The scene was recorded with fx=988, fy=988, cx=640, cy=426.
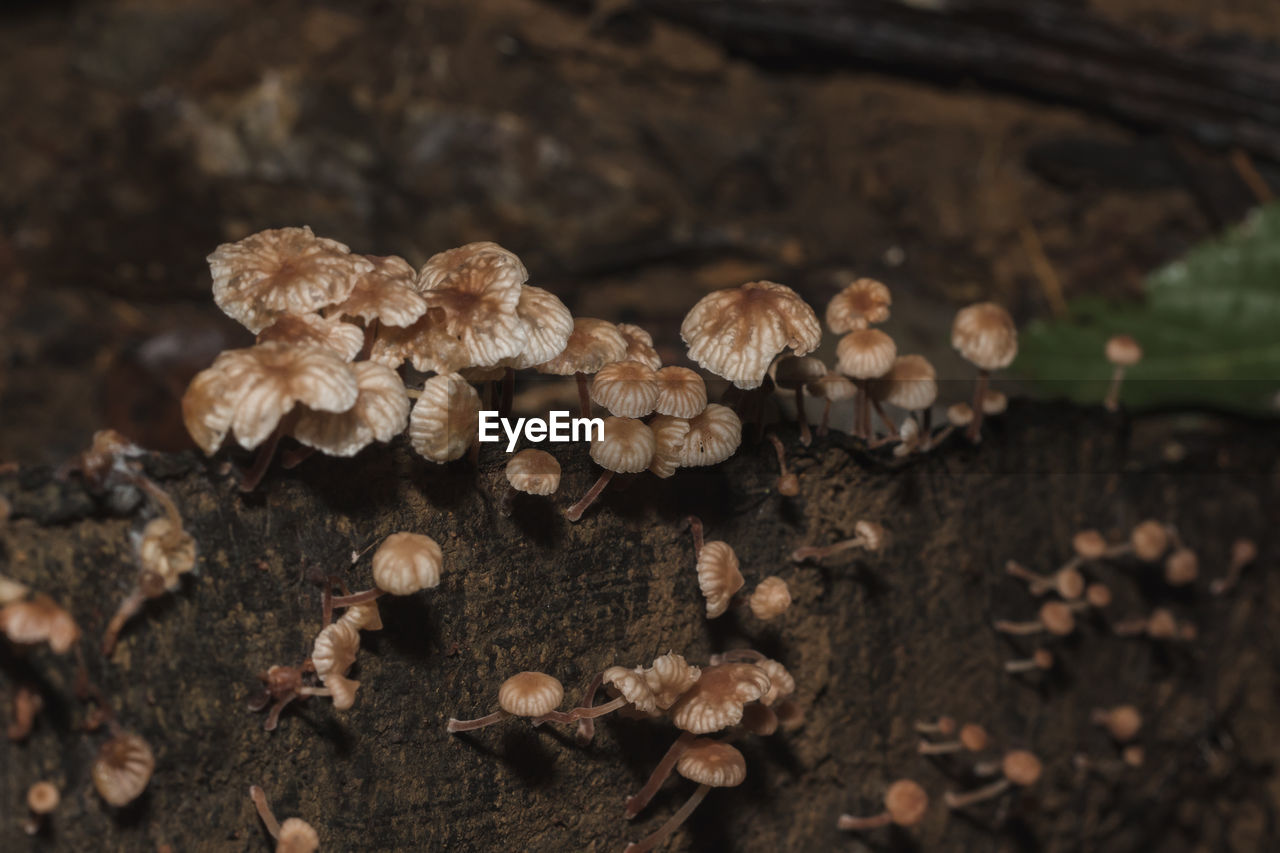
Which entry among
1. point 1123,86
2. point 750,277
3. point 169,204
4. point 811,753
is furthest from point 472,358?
point 1123,86

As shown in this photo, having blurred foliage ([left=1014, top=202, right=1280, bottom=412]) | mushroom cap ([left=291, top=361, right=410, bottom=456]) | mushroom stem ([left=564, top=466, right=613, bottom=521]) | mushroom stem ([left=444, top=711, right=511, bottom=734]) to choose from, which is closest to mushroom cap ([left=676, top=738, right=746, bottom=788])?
mushroom stem ([left=444, top=711, right=511, bottom=734])

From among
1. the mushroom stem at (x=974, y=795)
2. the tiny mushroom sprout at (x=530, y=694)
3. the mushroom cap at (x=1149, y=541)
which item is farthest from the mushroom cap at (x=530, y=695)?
the mushroom cap at (x=1149, y=541)

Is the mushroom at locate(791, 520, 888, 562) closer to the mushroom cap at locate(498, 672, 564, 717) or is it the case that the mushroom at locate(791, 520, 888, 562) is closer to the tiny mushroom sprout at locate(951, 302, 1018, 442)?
the tiny mushroom sprout at locate(951, 302, 1018, 442)

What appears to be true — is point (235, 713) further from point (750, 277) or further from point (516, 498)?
point (750, 277)

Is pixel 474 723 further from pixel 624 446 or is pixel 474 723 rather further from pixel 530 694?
pixel 624 446

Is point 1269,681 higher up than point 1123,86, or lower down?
lower down

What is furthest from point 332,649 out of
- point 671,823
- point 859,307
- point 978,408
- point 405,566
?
point 978,408

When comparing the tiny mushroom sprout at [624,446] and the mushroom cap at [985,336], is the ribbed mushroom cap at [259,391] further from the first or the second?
the mushroom cap at [985,336]
